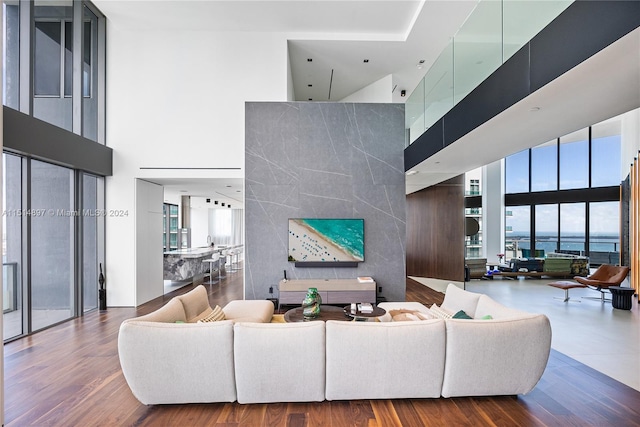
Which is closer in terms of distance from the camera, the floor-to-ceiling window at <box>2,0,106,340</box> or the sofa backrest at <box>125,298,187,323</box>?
the sofa backrest at <box>125,298,187,323</box>

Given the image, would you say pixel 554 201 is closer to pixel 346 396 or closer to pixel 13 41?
pixel 346 396

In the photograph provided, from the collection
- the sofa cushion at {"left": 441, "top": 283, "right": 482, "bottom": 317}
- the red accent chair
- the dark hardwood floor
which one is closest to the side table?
the red accent chair

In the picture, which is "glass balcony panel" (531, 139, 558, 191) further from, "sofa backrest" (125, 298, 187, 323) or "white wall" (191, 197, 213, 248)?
"white wall" (191, 197, 213, 248)

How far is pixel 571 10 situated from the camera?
220 cm

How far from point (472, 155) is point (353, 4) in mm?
3338

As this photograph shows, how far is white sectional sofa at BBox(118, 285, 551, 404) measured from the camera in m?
2.47

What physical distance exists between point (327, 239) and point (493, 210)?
7925 millimetres

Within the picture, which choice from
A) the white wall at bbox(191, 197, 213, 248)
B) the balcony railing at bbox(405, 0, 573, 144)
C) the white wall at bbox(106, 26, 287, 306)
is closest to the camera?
the balcony railing at bbox(405, 0, 573, 144)

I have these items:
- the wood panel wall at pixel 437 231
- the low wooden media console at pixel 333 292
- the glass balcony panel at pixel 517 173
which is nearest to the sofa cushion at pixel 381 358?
→ the low wooden media console at pixel 333 292

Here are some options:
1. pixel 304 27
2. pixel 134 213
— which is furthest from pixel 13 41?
pixel 304 27

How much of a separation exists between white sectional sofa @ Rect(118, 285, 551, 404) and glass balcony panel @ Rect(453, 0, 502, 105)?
264 cm

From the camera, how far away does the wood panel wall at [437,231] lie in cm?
785

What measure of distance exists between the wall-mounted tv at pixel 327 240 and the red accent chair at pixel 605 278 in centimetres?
444

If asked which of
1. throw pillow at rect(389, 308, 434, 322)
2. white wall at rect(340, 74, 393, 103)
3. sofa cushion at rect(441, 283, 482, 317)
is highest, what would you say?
white wall at rect(340, 74, 393, 103)
